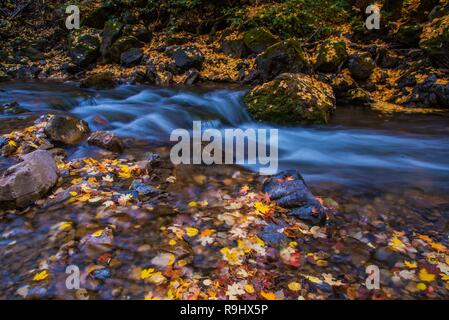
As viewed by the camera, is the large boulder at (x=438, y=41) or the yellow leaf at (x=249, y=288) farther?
the large boulder at (x=438, y=41)

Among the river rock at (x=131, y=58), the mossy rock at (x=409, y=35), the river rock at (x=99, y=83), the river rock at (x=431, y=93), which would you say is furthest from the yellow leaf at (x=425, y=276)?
the river rock at (x=131, y=58)

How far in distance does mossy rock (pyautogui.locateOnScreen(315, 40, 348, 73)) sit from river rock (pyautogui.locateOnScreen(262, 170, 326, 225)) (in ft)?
22.2

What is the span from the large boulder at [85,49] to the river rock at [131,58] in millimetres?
1312

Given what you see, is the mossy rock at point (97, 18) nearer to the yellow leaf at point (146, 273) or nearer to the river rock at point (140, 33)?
the river rock at point (140, 33)

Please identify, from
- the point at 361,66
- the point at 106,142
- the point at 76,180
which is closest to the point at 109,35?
the point at 106,142

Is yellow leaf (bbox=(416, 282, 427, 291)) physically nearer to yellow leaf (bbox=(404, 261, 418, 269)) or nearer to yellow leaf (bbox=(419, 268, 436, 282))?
yellow leaf (bbox=(419, 268, 436, 282))

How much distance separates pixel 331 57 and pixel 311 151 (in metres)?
4.68

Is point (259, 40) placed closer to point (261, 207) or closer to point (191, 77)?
point (191, 77)

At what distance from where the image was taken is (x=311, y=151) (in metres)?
6.57

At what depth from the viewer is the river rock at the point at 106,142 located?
557 cm

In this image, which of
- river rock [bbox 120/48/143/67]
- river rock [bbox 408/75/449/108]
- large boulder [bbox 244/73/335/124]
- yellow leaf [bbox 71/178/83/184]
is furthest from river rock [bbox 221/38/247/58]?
yellow leaf [bbox 71/178/83/184]

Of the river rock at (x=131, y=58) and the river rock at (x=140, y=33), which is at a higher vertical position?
the river rock at (x=140, y=33)
